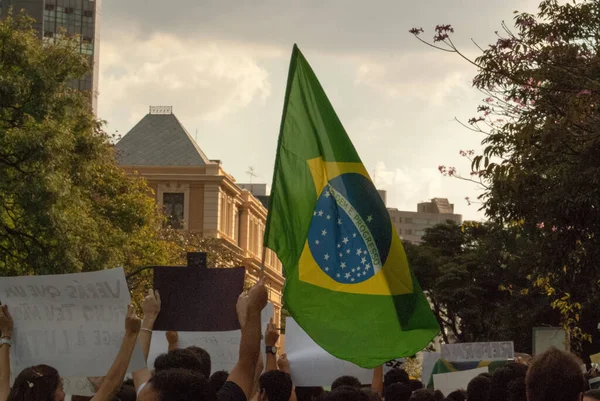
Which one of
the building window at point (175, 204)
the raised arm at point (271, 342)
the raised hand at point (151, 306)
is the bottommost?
the raised arm at point (271, 342)

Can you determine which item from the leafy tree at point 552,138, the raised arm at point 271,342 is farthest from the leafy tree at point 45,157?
the raised arm at point 271,342

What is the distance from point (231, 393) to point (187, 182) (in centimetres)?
7332

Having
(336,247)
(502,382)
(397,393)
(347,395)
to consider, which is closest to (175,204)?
(397,393)

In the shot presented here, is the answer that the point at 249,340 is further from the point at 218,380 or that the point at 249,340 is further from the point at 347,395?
the point at 218,380

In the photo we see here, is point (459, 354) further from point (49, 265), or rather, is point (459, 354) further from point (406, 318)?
point (49, 265)

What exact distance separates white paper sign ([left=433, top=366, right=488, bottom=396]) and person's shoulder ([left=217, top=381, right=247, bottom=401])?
5301 mm

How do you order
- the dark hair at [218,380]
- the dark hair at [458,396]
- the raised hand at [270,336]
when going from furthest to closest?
the dark hair at [458,396] → the raised hand at [270,336] → the dark hair at [218,380]

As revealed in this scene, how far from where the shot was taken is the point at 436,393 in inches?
323

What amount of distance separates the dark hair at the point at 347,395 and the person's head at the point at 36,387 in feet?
4.98

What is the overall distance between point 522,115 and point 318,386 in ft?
21.1

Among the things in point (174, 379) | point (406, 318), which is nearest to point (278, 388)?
point (406, 318)

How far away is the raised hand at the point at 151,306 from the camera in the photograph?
7.57 metres

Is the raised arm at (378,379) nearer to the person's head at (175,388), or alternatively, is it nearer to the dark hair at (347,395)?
the dark hair at (347,395)

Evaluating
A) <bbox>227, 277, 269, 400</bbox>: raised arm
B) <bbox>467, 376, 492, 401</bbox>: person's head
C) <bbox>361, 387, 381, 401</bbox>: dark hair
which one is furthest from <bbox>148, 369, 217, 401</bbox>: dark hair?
<bbox>467, 376, 492, 401</bbox>: person's head
